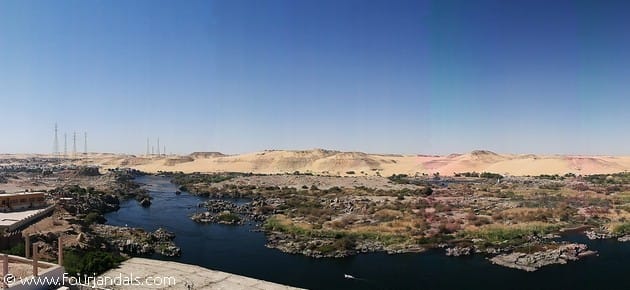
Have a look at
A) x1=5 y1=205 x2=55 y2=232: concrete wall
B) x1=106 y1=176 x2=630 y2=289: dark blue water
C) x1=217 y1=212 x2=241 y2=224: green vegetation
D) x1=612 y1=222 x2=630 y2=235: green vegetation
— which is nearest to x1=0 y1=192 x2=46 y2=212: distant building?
x1=5 y1=205 x2=55 y2=232: concrete wall

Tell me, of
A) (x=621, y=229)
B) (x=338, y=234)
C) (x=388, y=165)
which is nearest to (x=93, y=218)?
(x=338, y=234)

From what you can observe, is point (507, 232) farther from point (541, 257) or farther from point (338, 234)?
point (338, 234)

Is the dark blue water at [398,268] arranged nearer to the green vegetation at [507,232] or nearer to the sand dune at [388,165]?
the green vegetation at [507,232]

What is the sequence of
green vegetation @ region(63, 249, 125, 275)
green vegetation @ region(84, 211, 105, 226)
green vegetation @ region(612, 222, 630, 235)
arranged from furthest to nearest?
1. green vegetation @ region(84, 211, 105, 226)
2. green vegetation @ region(612, 222, 630, 235)
3. green vegetation @ region(63, 249, 125, 275)

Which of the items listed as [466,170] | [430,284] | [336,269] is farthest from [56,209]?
[466,170]

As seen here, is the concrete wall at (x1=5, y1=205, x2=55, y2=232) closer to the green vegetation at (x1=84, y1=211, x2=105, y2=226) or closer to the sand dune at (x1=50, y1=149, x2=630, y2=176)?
the green vegetation at (x1=84, y1=211, x2=105, y2=226)
